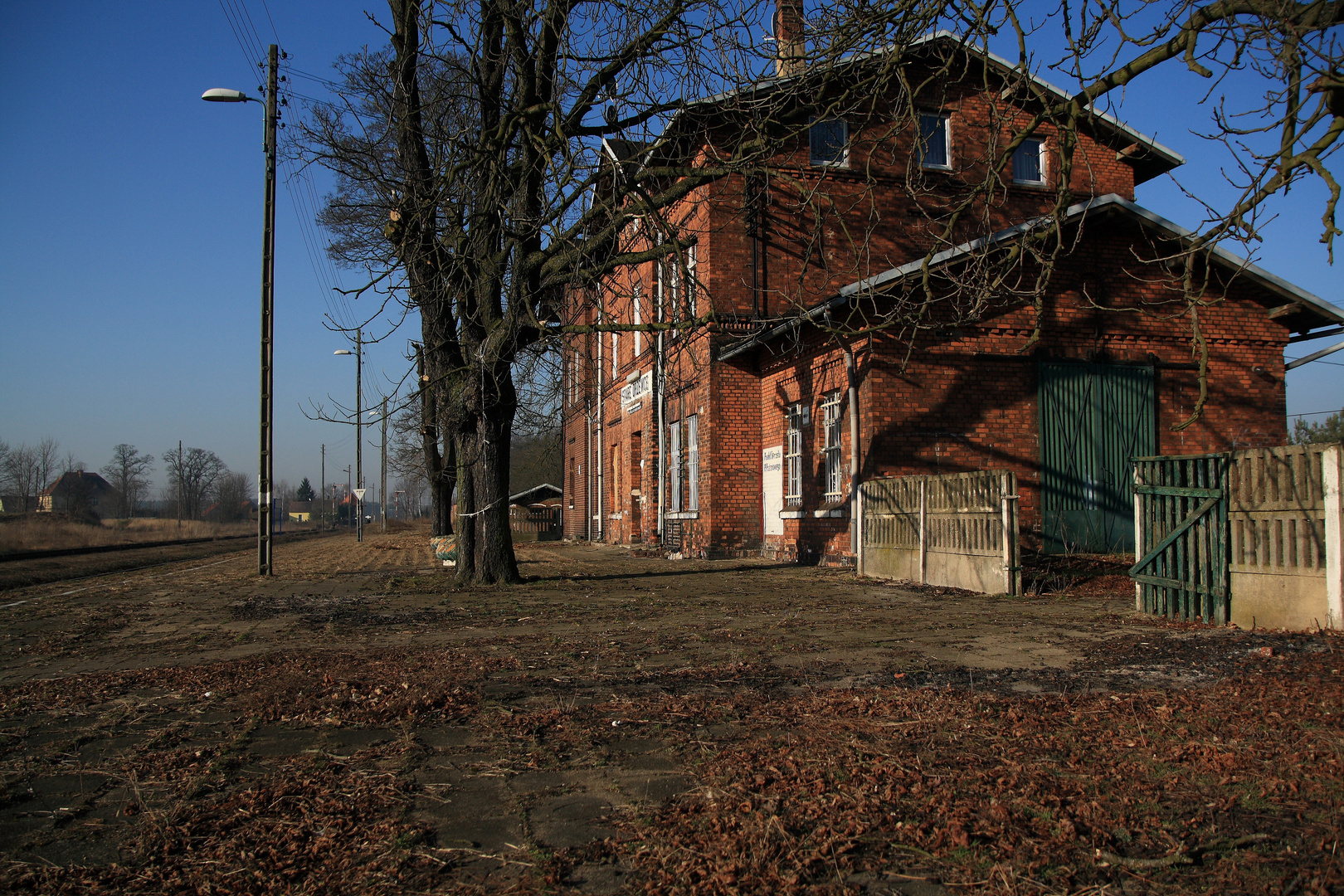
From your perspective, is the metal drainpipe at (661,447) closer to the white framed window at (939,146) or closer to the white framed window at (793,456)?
the white framed window at (793,456)

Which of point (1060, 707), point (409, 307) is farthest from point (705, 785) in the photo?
point (409, 307)

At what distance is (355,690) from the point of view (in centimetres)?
504

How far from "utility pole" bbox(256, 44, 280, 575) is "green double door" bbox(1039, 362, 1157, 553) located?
13324 millimetres

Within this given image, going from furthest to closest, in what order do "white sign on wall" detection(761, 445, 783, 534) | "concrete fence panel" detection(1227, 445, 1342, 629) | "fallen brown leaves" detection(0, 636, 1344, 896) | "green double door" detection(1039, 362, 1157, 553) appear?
"white sign on wall" detection(761, 445, 783, 534) < "green double door" detection(1039, 362, 1157, 553) < "concrete fence panel" detection(1227, 445, 1342, 629) < "fallen brown leaves" detection(0, 636, 1344, 896)

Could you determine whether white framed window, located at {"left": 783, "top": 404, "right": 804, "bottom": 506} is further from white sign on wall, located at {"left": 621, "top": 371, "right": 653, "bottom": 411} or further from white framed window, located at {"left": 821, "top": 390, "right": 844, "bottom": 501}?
white sign on wall, located at {"left": 621, "top": 371, "right": 653, "bottom": 411}

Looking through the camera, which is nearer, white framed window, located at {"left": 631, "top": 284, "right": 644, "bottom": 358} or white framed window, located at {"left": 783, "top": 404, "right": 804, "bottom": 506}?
white framed window, located at {"left": 783, "top": 404, "right": 804, "bottom": 506}

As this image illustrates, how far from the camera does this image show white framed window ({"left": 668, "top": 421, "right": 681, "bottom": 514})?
18.9 meters

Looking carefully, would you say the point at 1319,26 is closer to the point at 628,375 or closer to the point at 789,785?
the point at 789,785

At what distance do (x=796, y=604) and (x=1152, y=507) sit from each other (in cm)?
362

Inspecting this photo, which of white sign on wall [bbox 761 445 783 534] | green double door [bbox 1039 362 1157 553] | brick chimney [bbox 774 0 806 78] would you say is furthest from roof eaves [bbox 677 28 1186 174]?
white sign on wall [bbox 761 445 783 534]

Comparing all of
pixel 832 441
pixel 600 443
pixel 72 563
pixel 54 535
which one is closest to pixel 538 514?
pixel 600 443

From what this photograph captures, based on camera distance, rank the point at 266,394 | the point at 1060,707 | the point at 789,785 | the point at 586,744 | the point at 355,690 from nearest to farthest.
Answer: the point at 789,785, the point at 586,744, the point at 1060,707, the point at 355,690, the point at 266,394

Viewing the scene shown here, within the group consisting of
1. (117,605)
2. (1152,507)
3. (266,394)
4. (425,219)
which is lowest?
(117,605)

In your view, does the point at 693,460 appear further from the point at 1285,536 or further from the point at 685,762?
the point at 685,762
